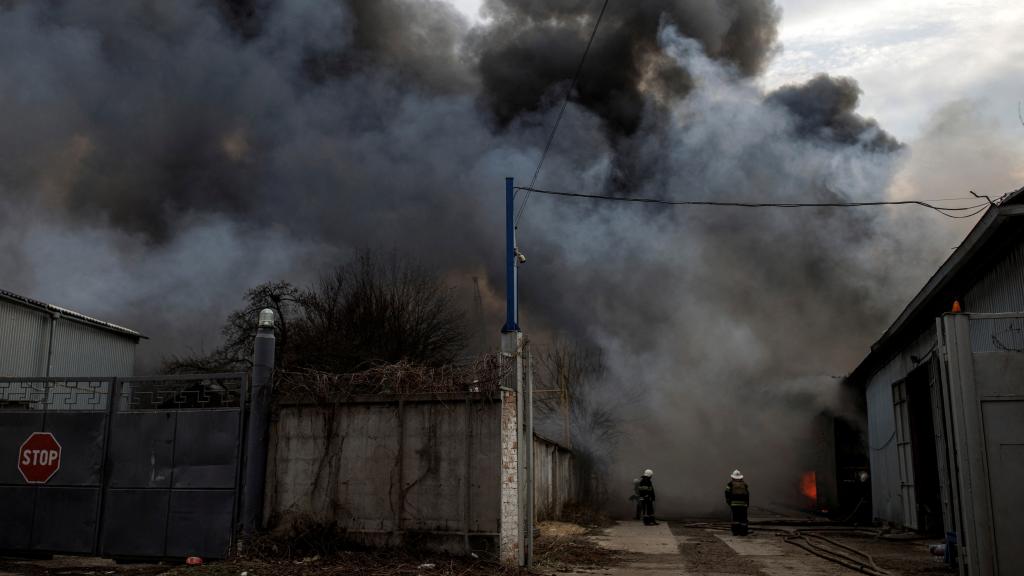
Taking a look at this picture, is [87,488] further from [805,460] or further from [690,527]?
[805,460]

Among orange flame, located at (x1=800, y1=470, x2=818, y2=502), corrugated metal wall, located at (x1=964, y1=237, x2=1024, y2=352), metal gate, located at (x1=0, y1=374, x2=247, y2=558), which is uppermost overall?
corrugated metal wall, located at (x1=964, y1=237, x2=1024, y2=352)

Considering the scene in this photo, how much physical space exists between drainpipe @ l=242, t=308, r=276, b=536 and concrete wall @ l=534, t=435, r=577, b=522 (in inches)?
302

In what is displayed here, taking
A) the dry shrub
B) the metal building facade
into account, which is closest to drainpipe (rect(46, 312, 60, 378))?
the metal building facade

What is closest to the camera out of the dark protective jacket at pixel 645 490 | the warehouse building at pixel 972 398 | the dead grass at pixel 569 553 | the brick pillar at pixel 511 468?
the warehouse building at pixel 972 398

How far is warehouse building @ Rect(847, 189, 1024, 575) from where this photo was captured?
8539mm

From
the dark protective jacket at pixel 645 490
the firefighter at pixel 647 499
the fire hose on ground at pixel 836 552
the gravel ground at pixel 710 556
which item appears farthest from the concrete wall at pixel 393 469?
the dark protective jacket at pixel 645 490

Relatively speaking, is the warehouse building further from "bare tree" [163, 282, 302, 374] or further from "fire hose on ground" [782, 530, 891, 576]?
"bare tree" [163, 282, 302, 374]

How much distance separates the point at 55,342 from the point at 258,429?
1921 centimetres

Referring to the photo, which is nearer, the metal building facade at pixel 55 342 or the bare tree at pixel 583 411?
the metal building facade at pixel 55 342

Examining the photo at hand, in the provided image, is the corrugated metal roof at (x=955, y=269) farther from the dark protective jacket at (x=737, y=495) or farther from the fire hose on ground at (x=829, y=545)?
the dark protective jacket at (x=737, y=495)

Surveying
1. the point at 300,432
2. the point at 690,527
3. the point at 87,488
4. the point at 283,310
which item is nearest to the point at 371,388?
the point at 300,432

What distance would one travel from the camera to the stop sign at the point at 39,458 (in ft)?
38.8

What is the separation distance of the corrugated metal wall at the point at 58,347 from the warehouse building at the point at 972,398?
25.1 metres

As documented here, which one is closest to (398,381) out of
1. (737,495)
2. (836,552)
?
(836,552)
